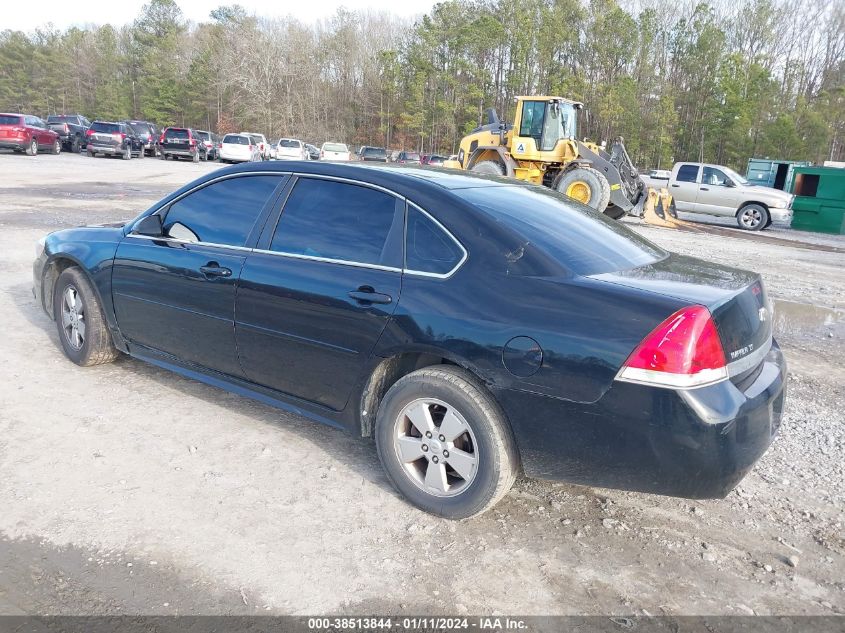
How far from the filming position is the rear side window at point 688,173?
20.8 m

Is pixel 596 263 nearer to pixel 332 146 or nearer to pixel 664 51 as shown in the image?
pixel 332 146

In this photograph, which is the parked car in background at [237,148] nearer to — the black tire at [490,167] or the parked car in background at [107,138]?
the parked car in background at [107,138]

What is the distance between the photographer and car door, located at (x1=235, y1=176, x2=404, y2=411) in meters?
3.25

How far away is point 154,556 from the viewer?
108 inches

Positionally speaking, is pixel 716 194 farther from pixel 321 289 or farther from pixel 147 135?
pixel 147 135

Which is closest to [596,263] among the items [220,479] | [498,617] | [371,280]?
[371,280]

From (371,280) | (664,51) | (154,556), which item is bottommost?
(154,556)

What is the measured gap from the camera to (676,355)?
258 cm

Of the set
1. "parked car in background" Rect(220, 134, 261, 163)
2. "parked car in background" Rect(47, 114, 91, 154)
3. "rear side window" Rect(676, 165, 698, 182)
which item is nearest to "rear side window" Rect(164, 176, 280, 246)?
"rear side window" Rect(676, 165, 698, 182)

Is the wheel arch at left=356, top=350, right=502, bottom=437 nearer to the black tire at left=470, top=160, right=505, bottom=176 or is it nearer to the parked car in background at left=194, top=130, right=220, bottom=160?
the black tire at left=470, top=160, right=505, bottom=176

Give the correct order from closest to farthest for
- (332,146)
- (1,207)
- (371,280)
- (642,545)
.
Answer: (642,545) → (371,280) → (1,207) → (332,146)

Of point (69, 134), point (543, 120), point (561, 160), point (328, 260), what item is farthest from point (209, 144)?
point (328, 260)

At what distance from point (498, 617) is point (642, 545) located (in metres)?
0.89

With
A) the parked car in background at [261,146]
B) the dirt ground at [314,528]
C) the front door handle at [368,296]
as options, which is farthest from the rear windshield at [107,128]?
the front door handle at [368,296]
